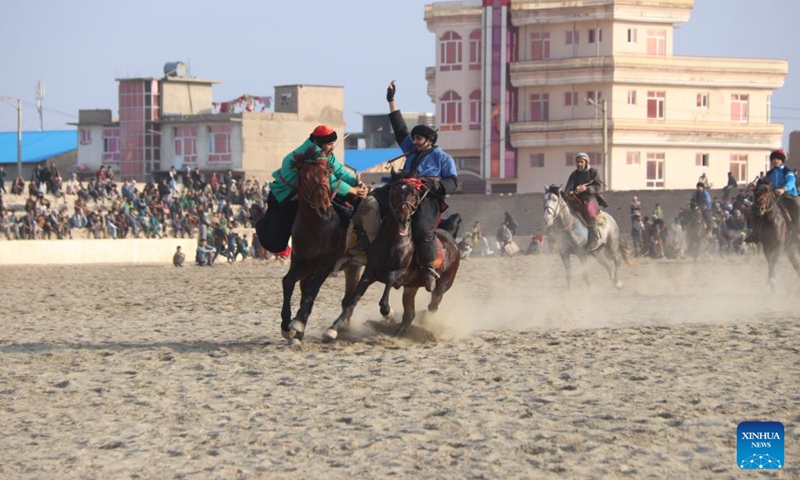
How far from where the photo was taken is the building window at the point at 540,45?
225 feet

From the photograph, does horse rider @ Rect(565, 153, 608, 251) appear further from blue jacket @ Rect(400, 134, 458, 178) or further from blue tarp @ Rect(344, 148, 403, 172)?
blue tarp @ Rect(344, 148, 403, 172)

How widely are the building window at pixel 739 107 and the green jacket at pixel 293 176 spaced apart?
199 ft

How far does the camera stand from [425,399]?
9.10 meters

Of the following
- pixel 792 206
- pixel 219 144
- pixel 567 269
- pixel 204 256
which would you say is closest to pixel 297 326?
pixel 567 269

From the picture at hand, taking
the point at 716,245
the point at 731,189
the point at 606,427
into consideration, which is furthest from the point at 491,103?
the point at 606,427

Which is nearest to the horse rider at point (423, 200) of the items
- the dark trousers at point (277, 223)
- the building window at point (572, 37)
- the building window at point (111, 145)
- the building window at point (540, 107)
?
the dark trousers at point (277, 223)

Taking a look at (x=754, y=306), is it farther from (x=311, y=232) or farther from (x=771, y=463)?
(x=771, y=463)

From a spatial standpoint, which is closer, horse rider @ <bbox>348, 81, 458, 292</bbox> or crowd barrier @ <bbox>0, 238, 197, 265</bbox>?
horse rider @ <bbox>348, 81, 458, 292</bbox>

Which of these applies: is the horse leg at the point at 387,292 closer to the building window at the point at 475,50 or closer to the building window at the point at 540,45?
the building window at the point at 540,45

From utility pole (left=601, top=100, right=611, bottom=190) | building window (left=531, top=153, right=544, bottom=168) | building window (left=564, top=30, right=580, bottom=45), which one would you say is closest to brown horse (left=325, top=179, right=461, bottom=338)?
utility pole (left=601, top=100, right=611, bottom=190)

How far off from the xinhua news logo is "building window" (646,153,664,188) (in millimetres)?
63313

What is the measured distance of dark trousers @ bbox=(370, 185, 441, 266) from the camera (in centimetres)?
1250

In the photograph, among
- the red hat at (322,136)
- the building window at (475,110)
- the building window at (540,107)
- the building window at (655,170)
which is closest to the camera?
the red hat at (322,136)

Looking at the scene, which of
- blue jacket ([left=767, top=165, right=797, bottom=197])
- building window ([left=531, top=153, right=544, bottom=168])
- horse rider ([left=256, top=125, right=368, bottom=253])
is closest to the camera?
horse rider ([left=256, top=125, right=368, bottom=253])
